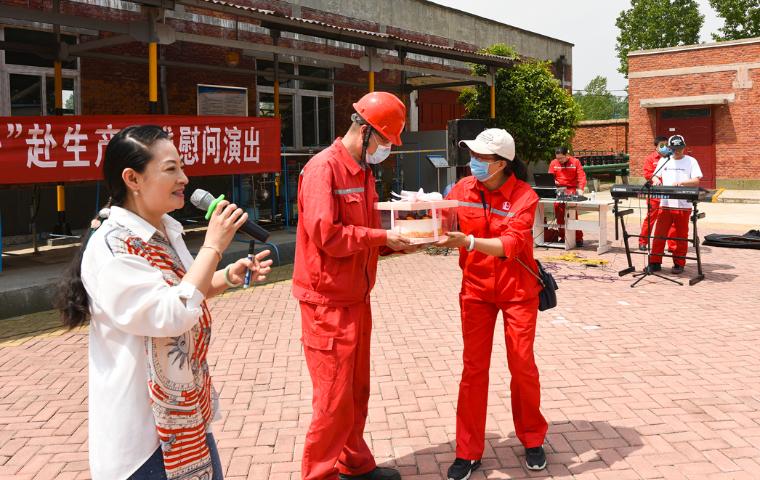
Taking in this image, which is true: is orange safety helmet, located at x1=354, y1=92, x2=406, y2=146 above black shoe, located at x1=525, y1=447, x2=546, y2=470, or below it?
above

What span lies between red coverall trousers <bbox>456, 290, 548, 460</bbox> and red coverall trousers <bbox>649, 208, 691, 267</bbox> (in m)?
6.88

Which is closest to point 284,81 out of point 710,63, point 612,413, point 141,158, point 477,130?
point 477,130

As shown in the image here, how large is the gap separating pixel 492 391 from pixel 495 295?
5.55 ft

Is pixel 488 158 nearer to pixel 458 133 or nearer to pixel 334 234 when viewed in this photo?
pixel 334 234

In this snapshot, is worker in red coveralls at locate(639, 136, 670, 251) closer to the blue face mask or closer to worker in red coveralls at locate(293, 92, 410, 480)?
the blue face mask

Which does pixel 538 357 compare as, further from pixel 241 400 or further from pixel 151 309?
pixel 151 309

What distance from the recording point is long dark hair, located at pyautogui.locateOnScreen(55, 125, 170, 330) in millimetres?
2223

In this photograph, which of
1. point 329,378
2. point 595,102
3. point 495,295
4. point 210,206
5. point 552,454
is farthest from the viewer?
point 595,102

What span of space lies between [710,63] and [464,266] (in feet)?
88.5

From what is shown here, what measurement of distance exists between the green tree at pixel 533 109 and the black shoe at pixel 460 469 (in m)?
17.3

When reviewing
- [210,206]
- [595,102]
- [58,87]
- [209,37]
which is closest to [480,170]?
[210,206]

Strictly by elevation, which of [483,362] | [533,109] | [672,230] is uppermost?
[533,109]

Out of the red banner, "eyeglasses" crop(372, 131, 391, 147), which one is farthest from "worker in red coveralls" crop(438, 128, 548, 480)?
the red banner

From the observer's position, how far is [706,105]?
2727 cm
